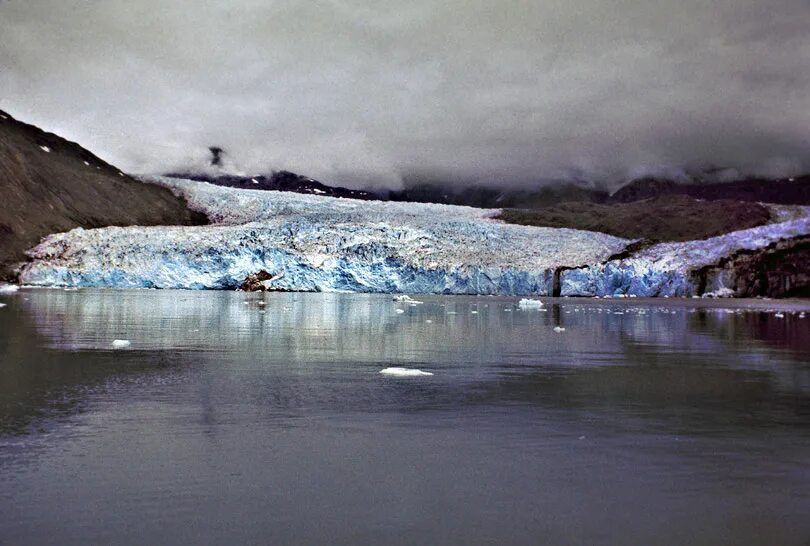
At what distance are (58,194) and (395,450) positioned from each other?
93759mm

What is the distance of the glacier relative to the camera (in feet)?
175

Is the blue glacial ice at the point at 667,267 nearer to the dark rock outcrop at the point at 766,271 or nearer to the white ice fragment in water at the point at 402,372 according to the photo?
the dark rock outcrop at the point at 766,271

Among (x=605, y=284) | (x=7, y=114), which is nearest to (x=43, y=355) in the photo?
(x=605, y=284)

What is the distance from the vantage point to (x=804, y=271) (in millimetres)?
57719

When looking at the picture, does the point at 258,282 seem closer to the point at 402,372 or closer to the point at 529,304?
the point at 529,304

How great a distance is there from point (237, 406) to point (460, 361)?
547cm

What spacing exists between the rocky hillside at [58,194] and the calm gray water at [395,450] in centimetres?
6666

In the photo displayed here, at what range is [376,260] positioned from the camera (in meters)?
54.1

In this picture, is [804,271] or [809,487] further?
[804,271]

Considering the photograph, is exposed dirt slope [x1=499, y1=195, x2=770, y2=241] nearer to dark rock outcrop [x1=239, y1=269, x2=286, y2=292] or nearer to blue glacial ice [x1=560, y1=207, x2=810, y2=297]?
blue glacial ice [x1=560, y1=207, x2=810, y2=297]

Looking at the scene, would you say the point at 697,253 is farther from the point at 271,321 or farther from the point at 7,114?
the point at 7,114

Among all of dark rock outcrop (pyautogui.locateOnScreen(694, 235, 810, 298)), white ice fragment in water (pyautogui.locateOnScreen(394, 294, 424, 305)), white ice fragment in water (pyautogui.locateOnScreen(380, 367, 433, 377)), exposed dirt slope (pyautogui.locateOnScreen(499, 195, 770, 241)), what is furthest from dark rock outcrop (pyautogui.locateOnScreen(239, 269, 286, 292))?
exposed dirt slope (pyautogui.locateOnScreen(499, 195, 770, 241))

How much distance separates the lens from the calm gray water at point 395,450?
13.5ft

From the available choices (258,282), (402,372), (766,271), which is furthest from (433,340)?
(766,271)
